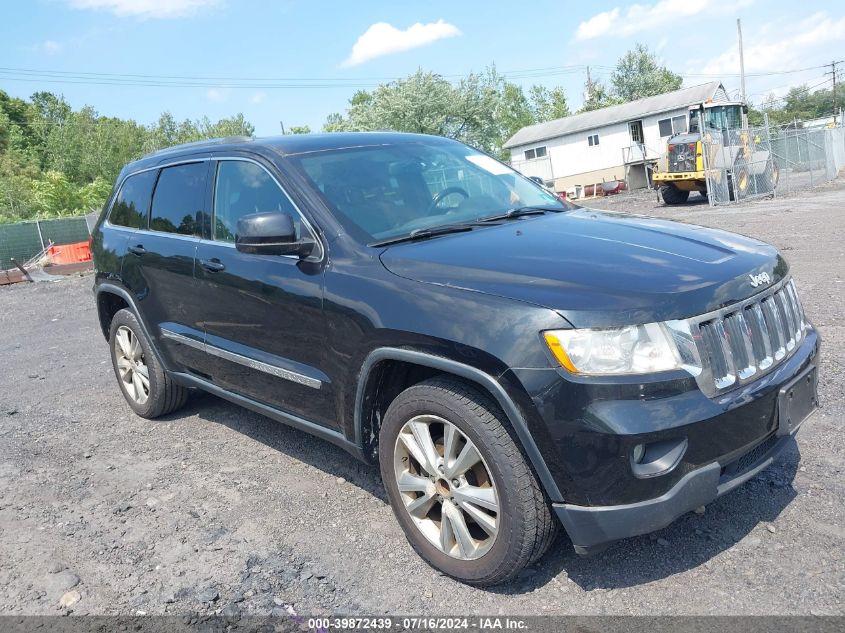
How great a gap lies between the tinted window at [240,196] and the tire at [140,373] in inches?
53.3

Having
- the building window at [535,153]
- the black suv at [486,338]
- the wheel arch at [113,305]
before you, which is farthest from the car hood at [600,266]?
the building window at [535,153]

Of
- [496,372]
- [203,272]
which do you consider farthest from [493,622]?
[203,272]

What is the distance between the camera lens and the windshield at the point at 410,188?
11.7 feet

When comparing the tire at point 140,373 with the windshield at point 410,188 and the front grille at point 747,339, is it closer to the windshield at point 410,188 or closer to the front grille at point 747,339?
the windshield at point 410,188

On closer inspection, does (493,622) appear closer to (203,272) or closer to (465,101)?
(203,272)

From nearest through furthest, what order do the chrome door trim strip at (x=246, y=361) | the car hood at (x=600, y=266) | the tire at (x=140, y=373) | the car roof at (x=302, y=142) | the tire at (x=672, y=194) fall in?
the car hood at (x=600, y=266) → the chrome door trim strip at (x=246, y=361) → the car roof at (x=302, y=142) → the tire at (x=140, y=373) → the tire at (x=672, y=194)

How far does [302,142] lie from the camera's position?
4.11 meters

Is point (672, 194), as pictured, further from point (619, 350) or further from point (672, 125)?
point (619, 350)

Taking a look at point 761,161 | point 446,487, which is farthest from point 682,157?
point 446,487

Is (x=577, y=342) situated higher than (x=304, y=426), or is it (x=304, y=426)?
(x=577, y=342)

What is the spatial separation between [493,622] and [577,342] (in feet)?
3.70

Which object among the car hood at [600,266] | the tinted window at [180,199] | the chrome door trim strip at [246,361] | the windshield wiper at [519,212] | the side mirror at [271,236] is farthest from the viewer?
the tinted window at [180,199]

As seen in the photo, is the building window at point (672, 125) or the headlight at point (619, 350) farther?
the building window at point (672, 125)

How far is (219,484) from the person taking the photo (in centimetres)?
425
